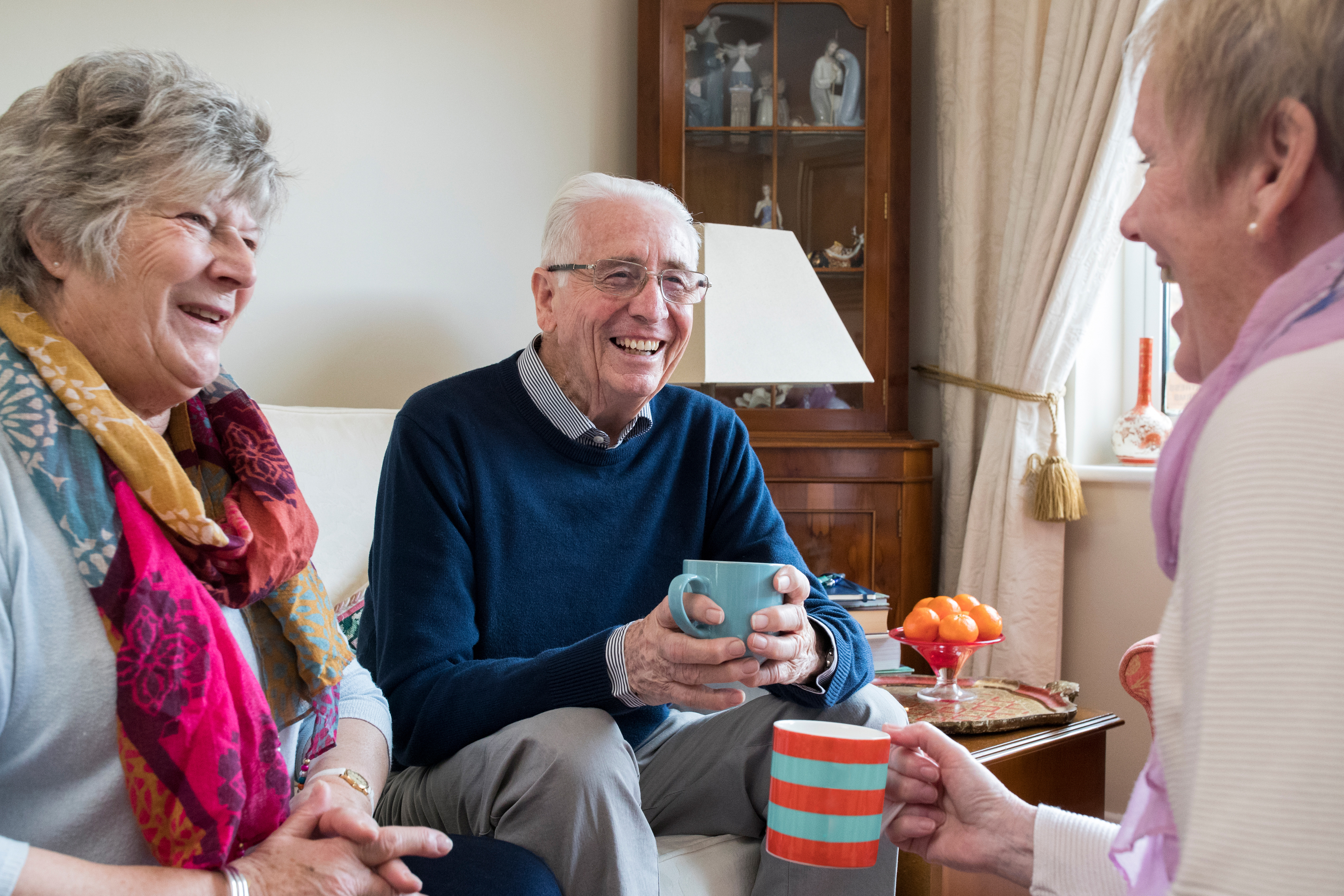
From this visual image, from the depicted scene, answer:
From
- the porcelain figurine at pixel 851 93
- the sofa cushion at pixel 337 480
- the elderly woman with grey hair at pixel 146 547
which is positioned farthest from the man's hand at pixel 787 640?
the porcelain figurine at pixel 851 93

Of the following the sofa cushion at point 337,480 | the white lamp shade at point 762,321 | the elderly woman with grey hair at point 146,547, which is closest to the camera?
the elderly woman with grey hair at point 146,547

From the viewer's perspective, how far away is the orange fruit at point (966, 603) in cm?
174

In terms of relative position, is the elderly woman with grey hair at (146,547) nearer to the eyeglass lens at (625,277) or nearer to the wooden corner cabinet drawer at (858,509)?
the eyeglass lens at (625,277)

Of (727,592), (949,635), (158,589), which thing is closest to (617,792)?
(727,592)

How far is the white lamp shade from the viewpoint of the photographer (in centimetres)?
215

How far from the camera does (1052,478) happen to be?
97.0 inches

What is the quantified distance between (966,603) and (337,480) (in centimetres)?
112

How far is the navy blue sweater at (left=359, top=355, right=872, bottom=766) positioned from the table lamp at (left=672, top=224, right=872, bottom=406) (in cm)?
55

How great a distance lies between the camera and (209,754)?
82 cm

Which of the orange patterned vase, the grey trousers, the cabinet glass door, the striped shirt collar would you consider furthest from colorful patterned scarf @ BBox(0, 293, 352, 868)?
the orange patterned vase

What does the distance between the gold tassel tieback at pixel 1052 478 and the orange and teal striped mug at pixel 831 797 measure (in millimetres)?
1775

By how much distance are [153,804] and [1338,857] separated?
0.78 metres

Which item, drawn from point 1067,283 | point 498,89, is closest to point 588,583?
point 1067,283

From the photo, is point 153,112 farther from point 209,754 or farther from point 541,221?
point 541,221
